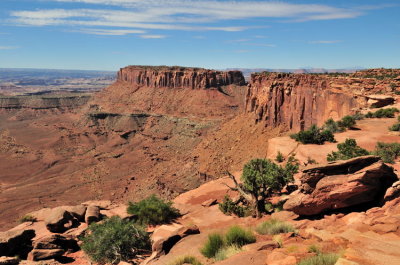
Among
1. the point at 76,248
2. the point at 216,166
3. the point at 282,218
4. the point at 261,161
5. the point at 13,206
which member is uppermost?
the point at 261,161

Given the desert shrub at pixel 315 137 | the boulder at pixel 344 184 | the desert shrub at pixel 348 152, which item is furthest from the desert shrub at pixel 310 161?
the boulder at pixel 344 184

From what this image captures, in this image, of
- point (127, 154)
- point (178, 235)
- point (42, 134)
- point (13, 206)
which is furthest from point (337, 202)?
point (42, 134)

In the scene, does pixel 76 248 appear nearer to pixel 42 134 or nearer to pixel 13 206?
pixel 13 206

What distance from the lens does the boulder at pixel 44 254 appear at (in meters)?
15.1

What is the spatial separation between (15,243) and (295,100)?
39.3 m

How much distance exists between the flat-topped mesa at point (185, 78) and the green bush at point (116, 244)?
8733 centimetres

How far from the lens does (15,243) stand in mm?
16750

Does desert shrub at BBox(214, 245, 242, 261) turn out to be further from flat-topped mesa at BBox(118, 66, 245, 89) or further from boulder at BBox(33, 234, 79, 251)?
flat-topped mesa at BBox(118, 66, 245, 89)

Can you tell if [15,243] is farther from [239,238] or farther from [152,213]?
[239,238]

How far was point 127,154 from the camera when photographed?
76.1 m

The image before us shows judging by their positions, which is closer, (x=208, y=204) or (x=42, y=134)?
(x=208, y=204)

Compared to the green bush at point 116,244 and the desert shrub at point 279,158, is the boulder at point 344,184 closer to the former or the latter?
the green bush at point 116,244

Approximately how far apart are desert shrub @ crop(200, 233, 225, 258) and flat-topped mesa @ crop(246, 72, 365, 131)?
28.4 metres

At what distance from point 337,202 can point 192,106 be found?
8344 cm
